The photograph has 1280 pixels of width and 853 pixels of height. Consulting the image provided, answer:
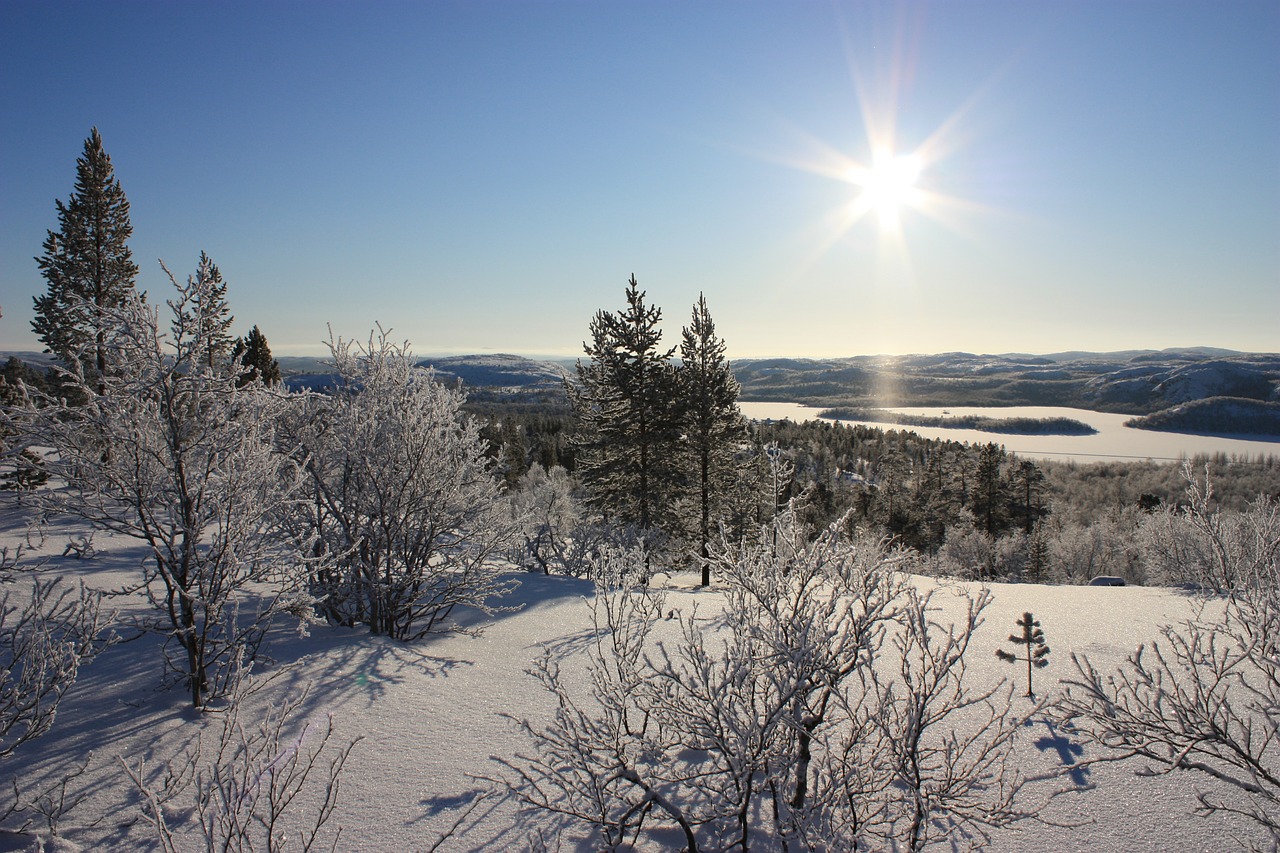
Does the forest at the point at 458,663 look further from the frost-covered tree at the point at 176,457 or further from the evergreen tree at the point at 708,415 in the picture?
the evergreen tree at the point at 708,415

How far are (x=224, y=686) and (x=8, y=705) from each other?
199cm

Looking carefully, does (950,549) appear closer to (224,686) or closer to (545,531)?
(545,531)

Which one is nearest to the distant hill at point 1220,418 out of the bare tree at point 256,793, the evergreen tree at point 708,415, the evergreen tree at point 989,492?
the evergreen tree at point 989,492

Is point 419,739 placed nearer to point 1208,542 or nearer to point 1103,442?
point 1208,542

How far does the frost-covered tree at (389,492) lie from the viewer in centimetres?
765

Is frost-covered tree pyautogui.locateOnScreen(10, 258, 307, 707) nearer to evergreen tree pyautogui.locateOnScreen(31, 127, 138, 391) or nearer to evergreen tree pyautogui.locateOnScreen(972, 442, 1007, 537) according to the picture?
evergreen tree pyautogui.locateOnScreen(31, 127, 138, 391)

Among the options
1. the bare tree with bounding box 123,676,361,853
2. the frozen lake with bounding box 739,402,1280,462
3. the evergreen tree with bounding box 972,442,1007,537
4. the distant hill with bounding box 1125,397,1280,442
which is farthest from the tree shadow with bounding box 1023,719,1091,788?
the distant hill with bounding box 1125,397,1280,442

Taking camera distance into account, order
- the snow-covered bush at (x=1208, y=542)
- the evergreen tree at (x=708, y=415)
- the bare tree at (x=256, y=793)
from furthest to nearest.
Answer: the evergreen tree at (x=708, y=415), the snow-covered bush at (x=1208, y=542), the bare tree at (x=256, y=793)

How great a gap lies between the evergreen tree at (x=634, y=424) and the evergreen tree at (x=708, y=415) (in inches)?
23.3

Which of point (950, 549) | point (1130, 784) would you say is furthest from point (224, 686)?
point (950, 549)

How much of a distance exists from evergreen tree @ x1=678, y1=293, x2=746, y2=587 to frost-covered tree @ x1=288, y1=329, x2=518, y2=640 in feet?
30.8

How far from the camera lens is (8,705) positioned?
11.3 feet

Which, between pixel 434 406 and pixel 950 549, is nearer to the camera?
pixel 434 406

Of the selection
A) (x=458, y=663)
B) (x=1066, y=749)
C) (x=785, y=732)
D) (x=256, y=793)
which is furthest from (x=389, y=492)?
(x=1066, y=749)
